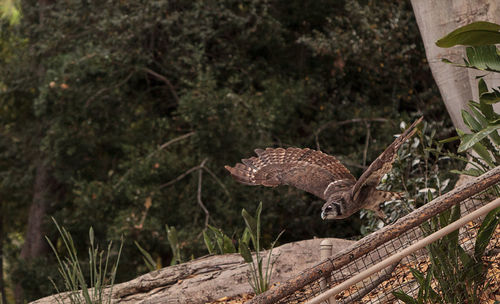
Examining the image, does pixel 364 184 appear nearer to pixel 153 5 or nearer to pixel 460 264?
pixel 460 264

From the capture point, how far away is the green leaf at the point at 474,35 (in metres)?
3.25

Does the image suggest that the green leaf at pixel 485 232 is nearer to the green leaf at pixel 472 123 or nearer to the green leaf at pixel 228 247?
the green leaf at pixel 472 123

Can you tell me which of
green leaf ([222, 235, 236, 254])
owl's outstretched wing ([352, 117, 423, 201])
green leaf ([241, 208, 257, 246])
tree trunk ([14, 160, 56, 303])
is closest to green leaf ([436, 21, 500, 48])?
owl's outstretched wing ([352, 117, 423, 201])

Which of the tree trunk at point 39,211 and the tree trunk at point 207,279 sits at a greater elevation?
the tree trunk at point 207,279

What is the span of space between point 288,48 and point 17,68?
4.14 m

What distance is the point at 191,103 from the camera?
8070mm

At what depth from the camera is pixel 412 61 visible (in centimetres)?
885

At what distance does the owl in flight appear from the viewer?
143 inches

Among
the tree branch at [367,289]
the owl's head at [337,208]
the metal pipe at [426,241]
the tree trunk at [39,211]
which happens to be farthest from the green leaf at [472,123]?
the tree trunk at [39,211]

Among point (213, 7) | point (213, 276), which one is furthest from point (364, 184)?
point (213, 7)

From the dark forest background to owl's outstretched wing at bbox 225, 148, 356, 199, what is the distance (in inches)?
138

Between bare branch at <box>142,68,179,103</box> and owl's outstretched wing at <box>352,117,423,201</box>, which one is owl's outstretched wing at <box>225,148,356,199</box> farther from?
bare branch at <box>142,68,179,103</box>

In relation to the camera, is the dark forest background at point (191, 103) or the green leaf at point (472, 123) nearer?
the green leaf at point (472, 123)

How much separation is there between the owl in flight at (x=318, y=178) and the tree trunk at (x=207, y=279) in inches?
28.1
